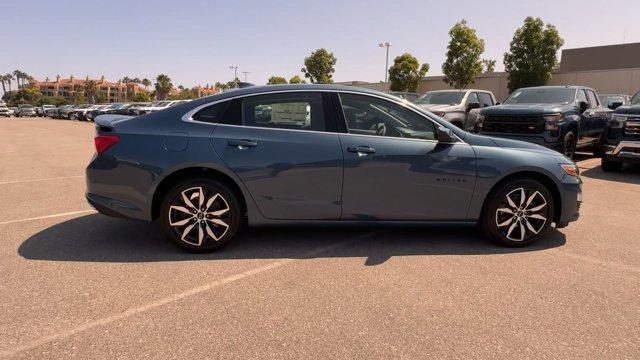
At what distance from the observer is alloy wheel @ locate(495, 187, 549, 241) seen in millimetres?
4293

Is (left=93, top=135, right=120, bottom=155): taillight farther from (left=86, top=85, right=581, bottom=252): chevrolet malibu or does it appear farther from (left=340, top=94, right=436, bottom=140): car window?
(left=340, top=94, right=436, bottom=140): car window

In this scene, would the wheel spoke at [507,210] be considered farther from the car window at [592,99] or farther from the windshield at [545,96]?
the car window at [592,99]

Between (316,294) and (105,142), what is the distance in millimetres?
2395

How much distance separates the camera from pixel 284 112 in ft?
13.5

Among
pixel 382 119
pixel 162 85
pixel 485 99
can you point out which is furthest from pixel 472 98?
pixel 162 85

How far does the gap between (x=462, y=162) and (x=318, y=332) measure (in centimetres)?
228

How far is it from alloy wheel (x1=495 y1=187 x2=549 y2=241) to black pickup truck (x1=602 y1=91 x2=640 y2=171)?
5.73 m

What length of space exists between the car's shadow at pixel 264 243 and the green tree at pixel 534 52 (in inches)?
1368

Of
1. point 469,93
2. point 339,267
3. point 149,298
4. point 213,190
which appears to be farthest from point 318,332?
point 469,93

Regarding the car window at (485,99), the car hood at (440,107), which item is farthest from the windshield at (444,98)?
the car window at (485,99)

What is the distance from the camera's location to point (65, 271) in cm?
364

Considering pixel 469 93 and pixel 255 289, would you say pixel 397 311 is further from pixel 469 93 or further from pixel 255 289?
pixel 469 93

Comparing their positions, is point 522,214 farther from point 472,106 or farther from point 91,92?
point 91,92

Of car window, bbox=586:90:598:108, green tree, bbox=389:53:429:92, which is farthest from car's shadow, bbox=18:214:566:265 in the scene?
green tree, bbox=389:53:429:92
